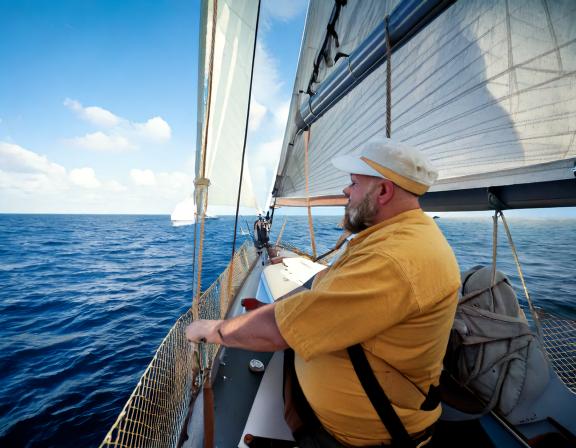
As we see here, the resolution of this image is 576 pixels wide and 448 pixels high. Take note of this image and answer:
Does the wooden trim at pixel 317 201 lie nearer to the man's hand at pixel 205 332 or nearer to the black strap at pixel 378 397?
the man's hand at pixel 205 332

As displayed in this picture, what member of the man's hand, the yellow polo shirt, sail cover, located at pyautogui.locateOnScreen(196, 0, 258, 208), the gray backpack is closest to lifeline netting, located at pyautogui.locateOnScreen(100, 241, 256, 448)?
the man's hand

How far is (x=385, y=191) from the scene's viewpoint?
1181 millimetres

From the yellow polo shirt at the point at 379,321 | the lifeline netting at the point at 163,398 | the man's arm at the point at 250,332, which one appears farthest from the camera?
the lifeline netting at the point at 163,398

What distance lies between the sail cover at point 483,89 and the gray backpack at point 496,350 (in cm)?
83

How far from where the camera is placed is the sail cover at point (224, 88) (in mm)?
1377

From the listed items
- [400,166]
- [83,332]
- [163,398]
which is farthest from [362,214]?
[83,332]

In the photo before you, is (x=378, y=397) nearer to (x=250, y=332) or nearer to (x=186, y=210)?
(x=250, y=332)

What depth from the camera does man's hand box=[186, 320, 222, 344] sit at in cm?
112

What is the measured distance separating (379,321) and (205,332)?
0.77 m

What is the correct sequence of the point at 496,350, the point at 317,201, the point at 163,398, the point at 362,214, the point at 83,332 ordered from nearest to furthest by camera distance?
the point at 362,214 → the point at 496,350 → the point at 163,398 → the point at 317,201 → the point at 83,332

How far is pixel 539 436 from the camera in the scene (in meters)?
1.61

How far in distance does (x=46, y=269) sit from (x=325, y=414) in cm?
1854

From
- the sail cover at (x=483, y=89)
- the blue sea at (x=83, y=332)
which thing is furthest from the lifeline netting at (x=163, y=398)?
the blue sea at (x=83, y=332)

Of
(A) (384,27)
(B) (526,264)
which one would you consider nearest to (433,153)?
(A) (384,27)
